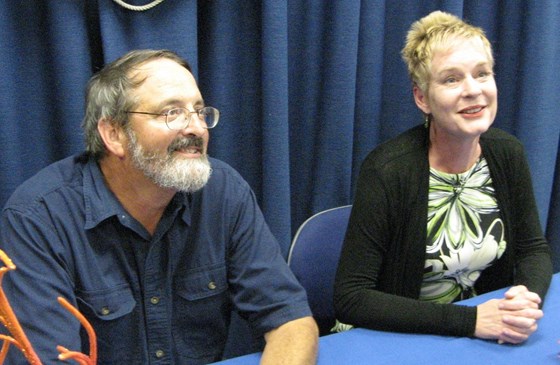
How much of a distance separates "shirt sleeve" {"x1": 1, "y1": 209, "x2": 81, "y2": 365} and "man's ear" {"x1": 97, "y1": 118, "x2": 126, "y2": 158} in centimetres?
21

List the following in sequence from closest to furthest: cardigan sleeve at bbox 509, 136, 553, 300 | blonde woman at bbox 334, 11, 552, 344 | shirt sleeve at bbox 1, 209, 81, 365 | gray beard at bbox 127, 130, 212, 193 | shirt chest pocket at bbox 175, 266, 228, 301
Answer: shirt sleeve at bbox 1, 209, 81, 365 < gray beard at bbox 127, 130, 212, 193 < shirt chest pocket at bbox 175, 266, 228, 301 < blonde woman at bbox 334, 11, 552, 344 < cardigan sleeve at bbox 509, 136, 553, 300

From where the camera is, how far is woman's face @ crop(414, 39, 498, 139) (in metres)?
1.47

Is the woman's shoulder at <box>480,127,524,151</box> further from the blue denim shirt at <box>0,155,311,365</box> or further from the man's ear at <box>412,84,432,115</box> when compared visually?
the blue denim shirt at <box>0,155,311,365</box>

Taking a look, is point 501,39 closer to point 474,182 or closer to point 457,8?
point 457,8

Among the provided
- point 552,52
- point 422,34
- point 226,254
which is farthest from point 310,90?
point 552,52

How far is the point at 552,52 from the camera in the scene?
209 centimetres

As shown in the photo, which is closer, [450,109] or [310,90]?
[450,109]

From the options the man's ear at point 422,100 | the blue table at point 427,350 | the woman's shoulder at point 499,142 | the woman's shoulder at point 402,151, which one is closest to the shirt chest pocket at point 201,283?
the blue table at point 427,350

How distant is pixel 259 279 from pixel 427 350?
39cm

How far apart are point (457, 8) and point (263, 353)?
135 centimetres

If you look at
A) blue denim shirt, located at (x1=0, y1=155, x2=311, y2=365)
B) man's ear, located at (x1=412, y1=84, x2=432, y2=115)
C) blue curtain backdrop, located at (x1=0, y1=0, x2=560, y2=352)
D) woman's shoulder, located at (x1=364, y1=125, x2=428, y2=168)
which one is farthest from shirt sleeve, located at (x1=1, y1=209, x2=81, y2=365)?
man's ear, located at (x1=412, y1=84, x2=432, y2=115)

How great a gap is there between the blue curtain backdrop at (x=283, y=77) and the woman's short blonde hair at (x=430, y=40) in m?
0.27

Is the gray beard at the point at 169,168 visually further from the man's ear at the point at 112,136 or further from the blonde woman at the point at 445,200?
the blonde woman at the point at 445,200

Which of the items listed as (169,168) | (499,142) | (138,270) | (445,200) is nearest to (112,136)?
(169,168)
